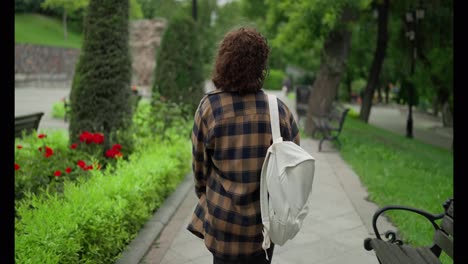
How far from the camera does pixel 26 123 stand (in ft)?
31.4

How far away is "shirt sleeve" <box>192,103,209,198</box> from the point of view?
2.67m

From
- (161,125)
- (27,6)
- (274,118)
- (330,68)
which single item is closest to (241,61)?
(274,118)

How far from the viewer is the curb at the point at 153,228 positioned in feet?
14.4

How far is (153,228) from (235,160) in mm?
2887

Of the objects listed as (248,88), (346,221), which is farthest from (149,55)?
Answer: (248,88)

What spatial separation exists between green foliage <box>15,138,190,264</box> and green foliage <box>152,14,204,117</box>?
19.0ft

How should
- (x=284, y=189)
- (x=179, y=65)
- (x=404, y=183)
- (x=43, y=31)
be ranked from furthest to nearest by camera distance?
(x=43, y=31) < (x=179, y=65) < (x=404, y=183) < (x=284, y=189)

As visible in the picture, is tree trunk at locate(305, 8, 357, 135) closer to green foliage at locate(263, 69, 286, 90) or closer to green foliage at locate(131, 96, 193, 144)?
green foliage at locate(131, 96, 193, 144)

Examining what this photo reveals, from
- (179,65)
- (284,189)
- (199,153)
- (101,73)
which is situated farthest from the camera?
(179,65)

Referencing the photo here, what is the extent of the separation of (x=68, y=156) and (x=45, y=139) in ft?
4.12

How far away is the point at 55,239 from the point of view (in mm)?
3533

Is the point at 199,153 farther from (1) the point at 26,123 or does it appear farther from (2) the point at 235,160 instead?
(1) the point at 26,123

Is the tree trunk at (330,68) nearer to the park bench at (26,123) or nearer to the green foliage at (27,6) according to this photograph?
the park bench at (26,123)

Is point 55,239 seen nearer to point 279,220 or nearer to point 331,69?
point 279,220
